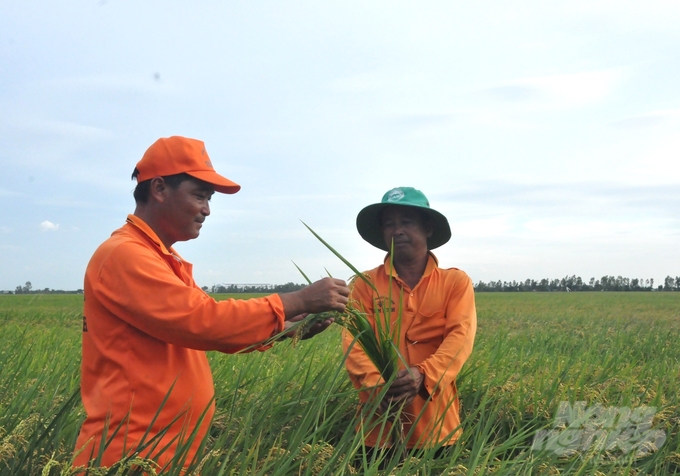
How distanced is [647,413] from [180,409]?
115 inches

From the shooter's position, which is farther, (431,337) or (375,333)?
(431,337)

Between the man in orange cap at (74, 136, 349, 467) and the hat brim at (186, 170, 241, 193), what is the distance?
11 centimetres

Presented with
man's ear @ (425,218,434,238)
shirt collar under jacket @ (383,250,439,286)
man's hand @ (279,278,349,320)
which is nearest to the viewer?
man's hand @ (279,278,349,320)

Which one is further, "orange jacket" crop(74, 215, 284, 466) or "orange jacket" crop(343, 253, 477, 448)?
"orange jacket" crop(343, 253, 477, 448)

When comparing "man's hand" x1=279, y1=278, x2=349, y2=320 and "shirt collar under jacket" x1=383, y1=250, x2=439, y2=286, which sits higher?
"shirt collar under jacket" x1=383, y1=250, x2=439, y2=286

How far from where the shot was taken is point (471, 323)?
2.81 m

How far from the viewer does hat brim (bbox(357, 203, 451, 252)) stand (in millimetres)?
3105

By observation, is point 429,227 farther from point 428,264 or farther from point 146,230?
point 146,230

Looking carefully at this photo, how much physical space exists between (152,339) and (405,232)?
1501 mm

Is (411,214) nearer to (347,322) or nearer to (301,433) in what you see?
(347,322)

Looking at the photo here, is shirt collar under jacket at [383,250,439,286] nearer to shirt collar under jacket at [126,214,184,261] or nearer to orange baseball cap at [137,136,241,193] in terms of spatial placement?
orange baseball cap at [137,136,241,193]

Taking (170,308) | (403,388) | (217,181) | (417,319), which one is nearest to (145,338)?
(170,308)

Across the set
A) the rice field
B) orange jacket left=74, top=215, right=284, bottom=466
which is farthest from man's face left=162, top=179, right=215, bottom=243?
the rice field

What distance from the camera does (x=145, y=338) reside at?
6.22 ft
